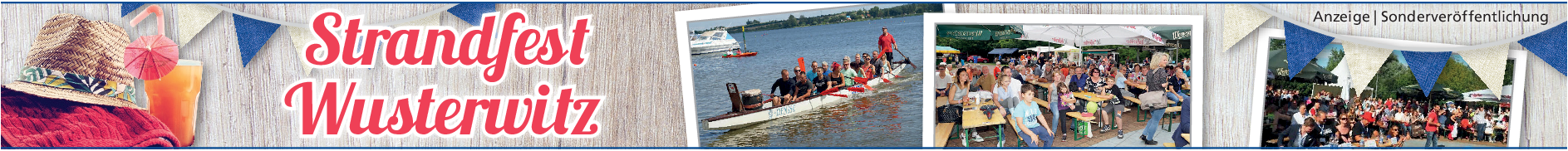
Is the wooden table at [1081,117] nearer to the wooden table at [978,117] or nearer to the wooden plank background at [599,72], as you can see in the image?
the wooden table at [978,117]

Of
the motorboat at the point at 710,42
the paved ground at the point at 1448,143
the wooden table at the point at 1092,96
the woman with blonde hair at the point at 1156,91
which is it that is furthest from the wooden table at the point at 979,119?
the paved ground at the point at 1448,143

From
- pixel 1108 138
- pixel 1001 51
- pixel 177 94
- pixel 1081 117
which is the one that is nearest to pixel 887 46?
pixel 1001 51

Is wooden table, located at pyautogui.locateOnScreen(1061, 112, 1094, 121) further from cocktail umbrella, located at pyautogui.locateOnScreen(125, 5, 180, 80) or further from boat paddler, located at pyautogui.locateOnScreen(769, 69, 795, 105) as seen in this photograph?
cocktail umbrella, located at pyautogui.locateOnScreen(125, 5, 180, 80)

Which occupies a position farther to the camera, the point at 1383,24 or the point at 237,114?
the point at 237,114

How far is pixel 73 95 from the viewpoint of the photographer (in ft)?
17.3

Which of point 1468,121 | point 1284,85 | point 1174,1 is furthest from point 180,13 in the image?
point 1468,121

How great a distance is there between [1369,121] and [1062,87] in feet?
5.03

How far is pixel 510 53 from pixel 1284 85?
3.83 m

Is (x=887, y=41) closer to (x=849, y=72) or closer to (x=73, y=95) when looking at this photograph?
(x=849, y=72)

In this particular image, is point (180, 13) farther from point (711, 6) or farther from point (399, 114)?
point (711, 6)

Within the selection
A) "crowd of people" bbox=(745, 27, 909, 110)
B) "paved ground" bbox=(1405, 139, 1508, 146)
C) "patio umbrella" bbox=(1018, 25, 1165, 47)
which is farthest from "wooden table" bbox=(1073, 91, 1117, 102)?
"paved ground" bbox=(1405, 139, 1508, 146)

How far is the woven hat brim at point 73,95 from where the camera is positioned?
17.3 ft

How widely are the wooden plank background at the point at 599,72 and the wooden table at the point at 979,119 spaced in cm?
49

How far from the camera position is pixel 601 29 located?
504cm
